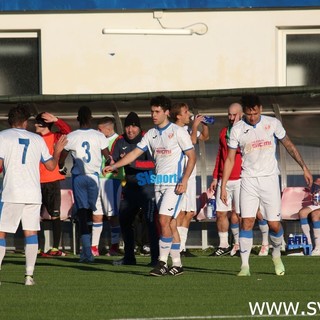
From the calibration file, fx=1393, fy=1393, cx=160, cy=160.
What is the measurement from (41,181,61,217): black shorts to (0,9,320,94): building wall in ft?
17.0

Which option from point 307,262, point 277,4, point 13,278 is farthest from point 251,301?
point 277,4

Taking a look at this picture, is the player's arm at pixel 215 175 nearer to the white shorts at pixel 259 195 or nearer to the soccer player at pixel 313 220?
the soccer player at pixel 313 220

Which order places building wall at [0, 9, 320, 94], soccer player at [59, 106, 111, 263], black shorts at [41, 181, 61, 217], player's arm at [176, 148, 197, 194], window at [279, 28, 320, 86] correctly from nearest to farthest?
player's arm at [176, 148, 197, 194] → soccer player at [59, 106, 111, 263] → black shorts at [41, 181, 61, 217] → building wall at [0, 9, 320, 94] → window at [279, 28, 320, 86]

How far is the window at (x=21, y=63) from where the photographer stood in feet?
96.9

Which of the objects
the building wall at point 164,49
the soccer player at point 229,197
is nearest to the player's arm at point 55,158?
the soccer player at point 229,197

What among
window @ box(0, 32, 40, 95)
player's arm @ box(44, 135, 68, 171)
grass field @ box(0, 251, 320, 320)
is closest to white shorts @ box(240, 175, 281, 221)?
grass field @ box(0, 251, 320, 320)

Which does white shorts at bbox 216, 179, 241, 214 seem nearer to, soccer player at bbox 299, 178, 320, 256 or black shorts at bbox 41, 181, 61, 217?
soccer player at bbox 299, 178, 320, 256

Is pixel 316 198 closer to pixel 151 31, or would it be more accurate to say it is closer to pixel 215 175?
pixel 215 175

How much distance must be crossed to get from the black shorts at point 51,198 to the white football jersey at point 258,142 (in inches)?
269

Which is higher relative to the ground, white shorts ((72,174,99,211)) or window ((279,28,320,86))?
window ((279,28,320,86))

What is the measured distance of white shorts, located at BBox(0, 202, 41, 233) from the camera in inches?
659

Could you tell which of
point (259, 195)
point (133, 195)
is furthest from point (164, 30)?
point (259, 195)

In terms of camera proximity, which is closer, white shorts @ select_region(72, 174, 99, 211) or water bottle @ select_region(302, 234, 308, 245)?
white shorts @ select_region(72, 174, 99, 211)

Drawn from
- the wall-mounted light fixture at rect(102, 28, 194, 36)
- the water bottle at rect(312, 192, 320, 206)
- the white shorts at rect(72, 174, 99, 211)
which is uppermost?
the wall-mounted light fixture at rect(102, 28, 194, 36)
